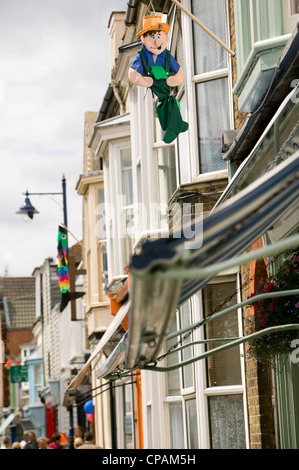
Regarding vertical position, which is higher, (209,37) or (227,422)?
(209,37)

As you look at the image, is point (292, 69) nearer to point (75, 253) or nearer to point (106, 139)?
point (106, 139)

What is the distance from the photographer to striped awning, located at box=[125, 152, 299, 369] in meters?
3.79

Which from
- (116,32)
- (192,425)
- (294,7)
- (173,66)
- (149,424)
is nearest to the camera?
(294,7)

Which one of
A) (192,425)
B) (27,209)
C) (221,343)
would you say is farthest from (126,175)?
(27,209)

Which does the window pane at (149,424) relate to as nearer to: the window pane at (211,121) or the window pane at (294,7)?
the window pane at (211,121)

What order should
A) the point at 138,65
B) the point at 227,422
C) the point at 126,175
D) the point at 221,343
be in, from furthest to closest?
the point at 126,175, the point at 221,343, the point at 227,422, the point at 138,65

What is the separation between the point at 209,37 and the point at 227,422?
443cm

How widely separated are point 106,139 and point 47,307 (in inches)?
1547

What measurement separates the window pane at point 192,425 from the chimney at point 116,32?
1118 cm

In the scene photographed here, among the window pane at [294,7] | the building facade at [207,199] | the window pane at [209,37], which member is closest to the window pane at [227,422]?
the building facade at [207,199]

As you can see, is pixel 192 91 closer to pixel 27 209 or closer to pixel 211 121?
pixel 211 121

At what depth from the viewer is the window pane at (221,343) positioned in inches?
452

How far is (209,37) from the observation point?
11859 millimetres

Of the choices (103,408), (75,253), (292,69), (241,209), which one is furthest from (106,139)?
(75,253)
